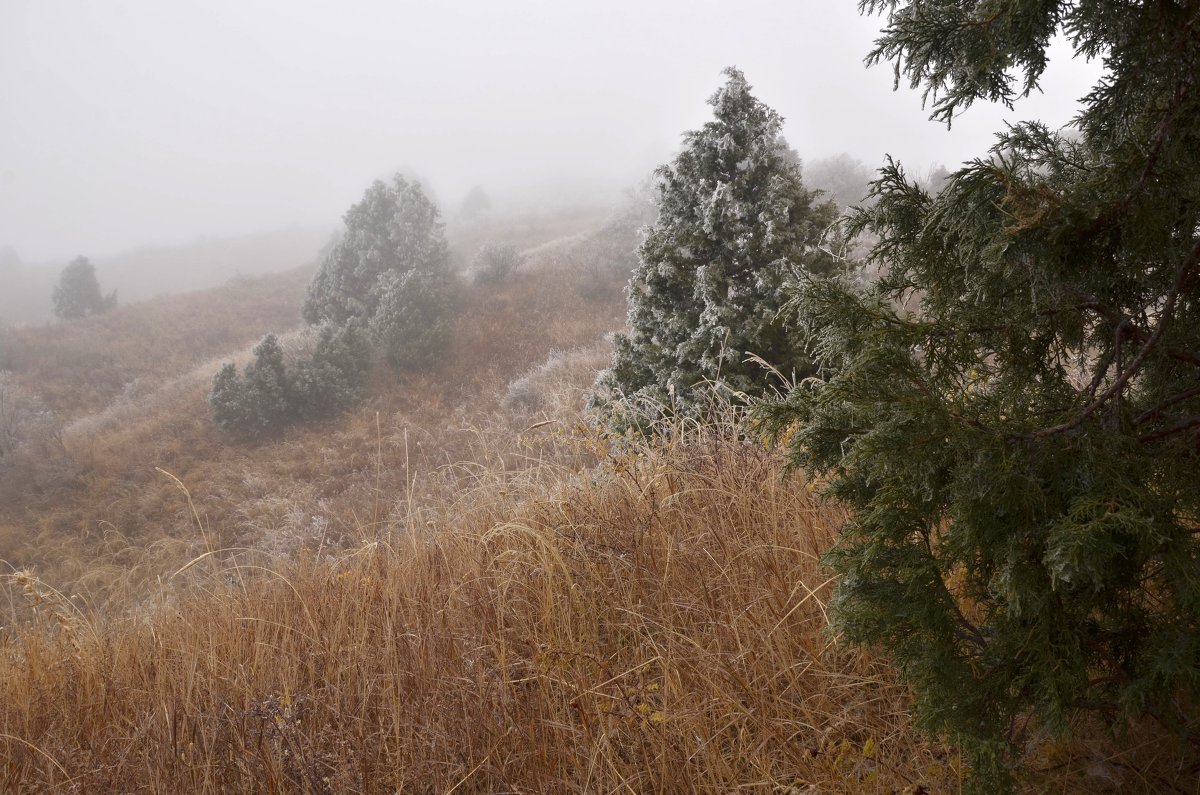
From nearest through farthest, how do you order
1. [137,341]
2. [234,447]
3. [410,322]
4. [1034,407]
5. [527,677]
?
1. [1034,407]
2. [527,677]
3. [234,447]
4. [410,322]
5. [137,341]

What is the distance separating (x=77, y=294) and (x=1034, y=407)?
3361cm

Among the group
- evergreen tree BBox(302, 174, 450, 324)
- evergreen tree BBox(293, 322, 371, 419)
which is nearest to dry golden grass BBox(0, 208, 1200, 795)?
evergreen tree BBox(293, 322, 371, 419)

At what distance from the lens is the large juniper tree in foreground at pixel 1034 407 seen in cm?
126

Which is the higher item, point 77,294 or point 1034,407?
point 77,294

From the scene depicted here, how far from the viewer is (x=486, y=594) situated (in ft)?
8.53

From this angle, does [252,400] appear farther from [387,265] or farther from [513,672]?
[513,672]

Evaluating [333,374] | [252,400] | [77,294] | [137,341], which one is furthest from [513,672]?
[77,294]

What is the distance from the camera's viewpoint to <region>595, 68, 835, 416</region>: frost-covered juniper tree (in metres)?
6.21

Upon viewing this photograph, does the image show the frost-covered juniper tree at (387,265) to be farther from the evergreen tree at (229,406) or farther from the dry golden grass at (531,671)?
the dry golden grass at (531,671)

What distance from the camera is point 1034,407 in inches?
59.7

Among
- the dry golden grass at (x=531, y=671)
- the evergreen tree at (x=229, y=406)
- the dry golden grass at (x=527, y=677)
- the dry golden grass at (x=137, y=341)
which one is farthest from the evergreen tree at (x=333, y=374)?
the dry golden grass at (x=527, y=677)

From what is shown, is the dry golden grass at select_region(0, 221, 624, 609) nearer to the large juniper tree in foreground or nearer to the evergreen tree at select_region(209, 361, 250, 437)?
the evergreen tree at select_region(209, 361, 250, 437)

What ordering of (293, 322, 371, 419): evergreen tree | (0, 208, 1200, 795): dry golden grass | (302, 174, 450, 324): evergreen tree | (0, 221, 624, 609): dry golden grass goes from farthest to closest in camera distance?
(302, 174, 450, 324): evergreen tree
(293, 322, 371, 419): evergreen tree
(0, 221, 624, 609): dry golden grass
(0, 208, 1200, 795): dry golden grass

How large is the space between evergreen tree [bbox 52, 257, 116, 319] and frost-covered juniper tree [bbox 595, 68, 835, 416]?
28909 mm
